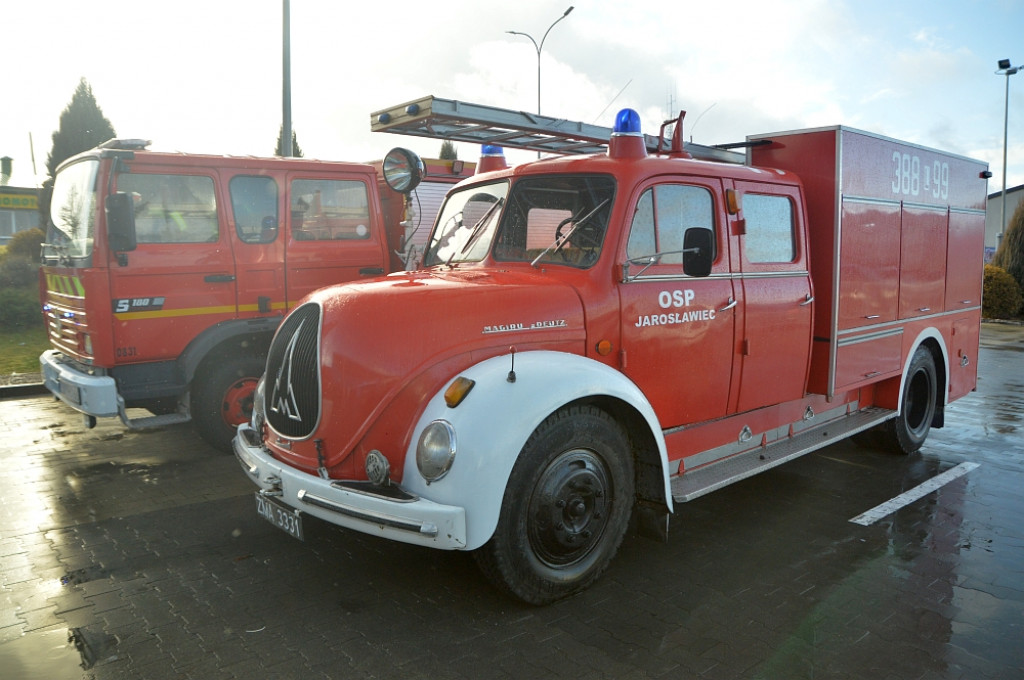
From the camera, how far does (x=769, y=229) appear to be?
517 cm

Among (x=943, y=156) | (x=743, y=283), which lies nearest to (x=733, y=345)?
(x=743, y=283)

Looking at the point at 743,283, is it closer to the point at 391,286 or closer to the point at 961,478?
the point at 391,286

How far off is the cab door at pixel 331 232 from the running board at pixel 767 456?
391 cm

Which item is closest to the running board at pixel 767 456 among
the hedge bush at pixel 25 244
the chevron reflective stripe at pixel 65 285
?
the chevron reflective stripe at pixel 65 285

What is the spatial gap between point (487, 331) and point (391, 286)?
573 millimetres

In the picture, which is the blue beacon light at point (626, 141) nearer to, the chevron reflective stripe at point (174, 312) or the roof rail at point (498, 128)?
the roof rail at point (498, 128)

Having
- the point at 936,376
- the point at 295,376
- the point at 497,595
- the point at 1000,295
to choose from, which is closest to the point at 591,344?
the point at 497,595

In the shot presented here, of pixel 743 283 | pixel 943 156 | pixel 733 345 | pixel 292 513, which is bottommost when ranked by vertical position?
pixel 292 513

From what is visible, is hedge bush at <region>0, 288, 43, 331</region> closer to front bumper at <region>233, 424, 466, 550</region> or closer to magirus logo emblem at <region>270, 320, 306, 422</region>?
magirus logo emblem at <region>270, 320, 306, 422</region>

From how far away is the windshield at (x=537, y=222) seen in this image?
14.3 feet

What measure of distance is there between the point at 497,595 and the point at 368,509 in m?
0.93

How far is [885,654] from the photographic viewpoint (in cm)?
342

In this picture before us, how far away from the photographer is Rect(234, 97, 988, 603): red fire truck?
3.53 meters

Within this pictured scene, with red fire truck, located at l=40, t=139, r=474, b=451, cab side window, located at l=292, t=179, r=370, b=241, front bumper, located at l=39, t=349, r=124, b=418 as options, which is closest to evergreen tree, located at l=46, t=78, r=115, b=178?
red fire truck, located at l=40, t=139, r=474, b=451
